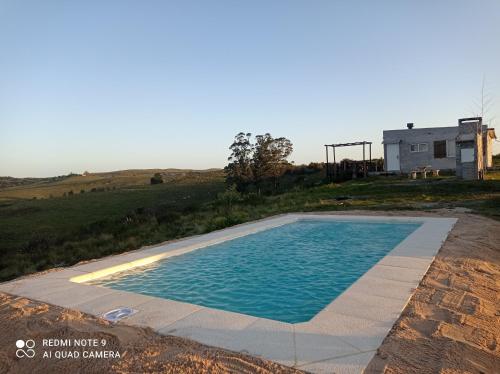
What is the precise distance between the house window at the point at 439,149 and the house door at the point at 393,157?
2.46 m

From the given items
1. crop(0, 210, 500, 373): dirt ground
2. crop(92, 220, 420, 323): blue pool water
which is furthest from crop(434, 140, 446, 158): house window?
crop(0, 210, 500, 373): dirt ground

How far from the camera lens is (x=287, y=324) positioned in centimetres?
399

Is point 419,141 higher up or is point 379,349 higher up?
point 419,141

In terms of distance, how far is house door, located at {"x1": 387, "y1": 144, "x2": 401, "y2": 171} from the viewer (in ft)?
87.6

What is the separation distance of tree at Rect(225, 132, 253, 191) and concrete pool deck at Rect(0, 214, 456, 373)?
98.8ft

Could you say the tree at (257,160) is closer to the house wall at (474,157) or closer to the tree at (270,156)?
the tree at (270,156)

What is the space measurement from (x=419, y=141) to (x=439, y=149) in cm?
146

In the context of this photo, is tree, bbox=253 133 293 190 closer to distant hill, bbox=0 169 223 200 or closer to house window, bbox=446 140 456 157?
distant hill, bbox=0 169 223 200

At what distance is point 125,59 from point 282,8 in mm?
7536

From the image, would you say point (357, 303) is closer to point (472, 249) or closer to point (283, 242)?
point (472, 249)

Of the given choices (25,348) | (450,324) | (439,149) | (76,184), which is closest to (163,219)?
(25,348)

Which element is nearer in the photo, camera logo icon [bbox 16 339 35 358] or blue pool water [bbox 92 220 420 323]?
camera logo icon [bbox 16 339 35 358]

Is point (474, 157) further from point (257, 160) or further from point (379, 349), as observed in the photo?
point (257, 160)

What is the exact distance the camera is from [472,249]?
7.23m
